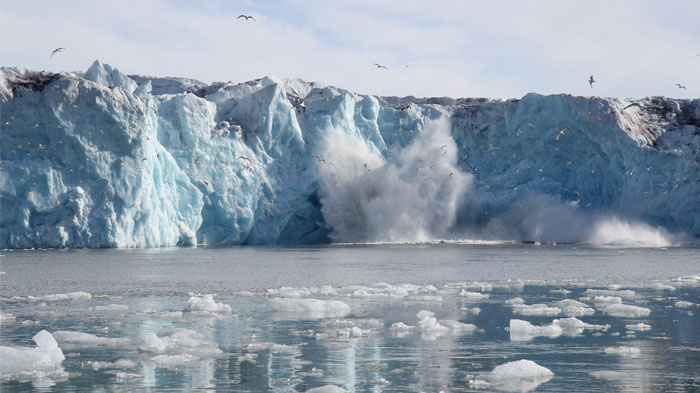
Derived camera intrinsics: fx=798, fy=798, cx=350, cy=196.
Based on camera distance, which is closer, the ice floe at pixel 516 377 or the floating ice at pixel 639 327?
the ice floe at pixel 516 377

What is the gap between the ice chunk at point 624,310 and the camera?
51.9 feet

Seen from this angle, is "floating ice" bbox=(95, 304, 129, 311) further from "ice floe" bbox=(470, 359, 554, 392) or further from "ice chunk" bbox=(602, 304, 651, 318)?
"ice chunk" bbox=(602, 304, 651, 318)

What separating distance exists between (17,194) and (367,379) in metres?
32.8

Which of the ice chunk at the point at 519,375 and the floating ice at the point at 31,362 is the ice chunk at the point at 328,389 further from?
the floating ice at the point at 31,362

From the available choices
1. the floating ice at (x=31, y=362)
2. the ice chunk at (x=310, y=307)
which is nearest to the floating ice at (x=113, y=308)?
the ice chunk at (x=310, y=307)

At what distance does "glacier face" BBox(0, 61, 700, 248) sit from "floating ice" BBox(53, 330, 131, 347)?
27648 mm

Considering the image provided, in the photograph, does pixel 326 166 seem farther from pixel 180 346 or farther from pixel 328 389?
pixel 328 389

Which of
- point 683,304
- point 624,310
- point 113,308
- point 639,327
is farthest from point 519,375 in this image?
point 113,308

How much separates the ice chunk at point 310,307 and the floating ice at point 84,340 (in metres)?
4.48

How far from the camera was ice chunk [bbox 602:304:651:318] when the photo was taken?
623 inches

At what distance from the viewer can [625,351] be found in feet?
37.8

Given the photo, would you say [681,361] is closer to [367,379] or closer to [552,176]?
[367,379]

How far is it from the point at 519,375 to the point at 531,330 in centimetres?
378

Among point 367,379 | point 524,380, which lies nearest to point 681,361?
point 524,380
